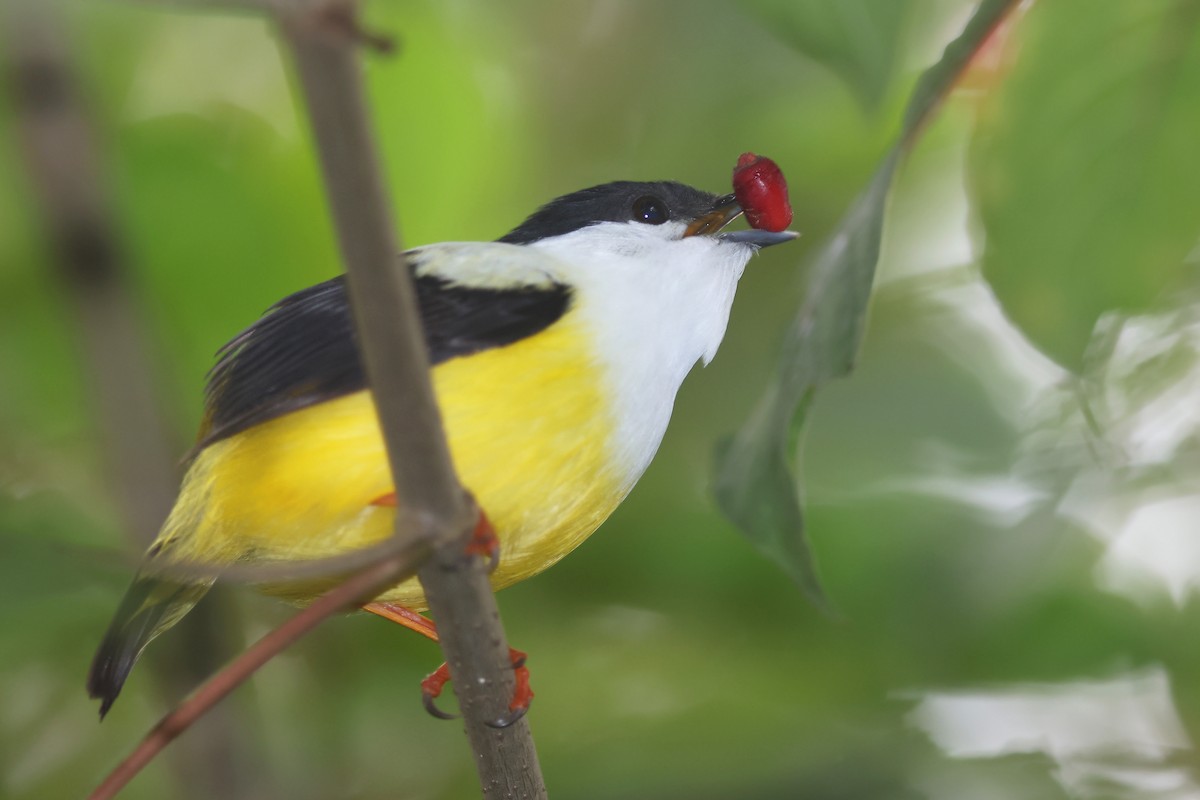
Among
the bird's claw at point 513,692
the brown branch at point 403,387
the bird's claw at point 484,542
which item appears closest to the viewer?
the brown branch at point 403,387

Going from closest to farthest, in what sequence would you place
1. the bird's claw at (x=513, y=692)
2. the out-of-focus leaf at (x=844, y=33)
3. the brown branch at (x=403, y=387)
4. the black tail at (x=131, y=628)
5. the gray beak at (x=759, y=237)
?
the brown branch at (x=403, y=387)
the out-of-focus leaf at (x=844, y=33)
the bird's claw at (x=513, y=692)
the black tail at (x=131, y=628)
the gray beak at (x=759, y=237)

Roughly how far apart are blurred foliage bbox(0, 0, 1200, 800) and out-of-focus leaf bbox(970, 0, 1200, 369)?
19 centimetres

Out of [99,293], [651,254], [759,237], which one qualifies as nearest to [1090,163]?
[759,237]

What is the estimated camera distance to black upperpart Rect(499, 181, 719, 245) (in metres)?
2.12

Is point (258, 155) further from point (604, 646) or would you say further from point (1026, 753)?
point (1026, 753)

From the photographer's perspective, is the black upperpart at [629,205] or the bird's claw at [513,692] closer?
the bird's claw at [513,692]

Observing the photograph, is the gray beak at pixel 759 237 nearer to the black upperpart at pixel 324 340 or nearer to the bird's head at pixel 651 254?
the bird's head at pixel 651 254

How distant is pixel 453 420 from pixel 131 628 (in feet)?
1.70

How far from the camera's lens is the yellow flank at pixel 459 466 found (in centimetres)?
162

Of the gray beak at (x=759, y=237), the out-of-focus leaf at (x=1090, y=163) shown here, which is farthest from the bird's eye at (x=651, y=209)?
the out-of-focus leaf at (x=1090, y=163)

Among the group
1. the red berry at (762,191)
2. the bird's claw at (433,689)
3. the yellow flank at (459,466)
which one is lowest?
the bird's claw at (433,689)

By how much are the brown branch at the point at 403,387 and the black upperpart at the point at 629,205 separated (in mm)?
848

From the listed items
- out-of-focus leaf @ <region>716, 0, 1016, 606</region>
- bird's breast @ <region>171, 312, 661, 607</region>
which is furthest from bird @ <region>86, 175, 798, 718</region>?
out-of-focus leaf @ <region>716, 0, 1016, 606</region>

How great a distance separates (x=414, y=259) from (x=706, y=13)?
4.63 ft
